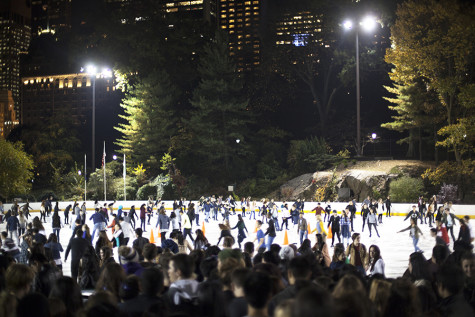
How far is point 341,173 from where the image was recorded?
42031mm

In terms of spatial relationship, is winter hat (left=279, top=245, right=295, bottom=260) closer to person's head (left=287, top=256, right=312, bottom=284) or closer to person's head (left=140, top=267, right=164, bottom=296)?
person's head (left=287, top=256, right=312, bottom=284)

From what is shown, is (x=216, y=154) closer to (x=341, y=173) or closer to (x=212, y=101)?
(x=212, y=101)

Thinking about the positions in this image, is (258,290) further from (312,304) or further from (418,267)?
(418,267)

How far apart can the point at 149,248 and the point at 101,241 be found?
248 centimetres

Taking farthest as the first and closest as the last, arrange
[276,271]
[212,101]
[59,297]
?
[212,101]
[276,271]
[59,297]

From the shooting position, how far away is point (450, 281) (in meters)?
4.61

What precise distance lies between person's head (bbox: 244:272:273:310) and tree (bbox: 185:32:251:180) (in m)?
48.2

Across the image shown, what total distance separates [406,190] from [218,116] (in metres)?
24.3

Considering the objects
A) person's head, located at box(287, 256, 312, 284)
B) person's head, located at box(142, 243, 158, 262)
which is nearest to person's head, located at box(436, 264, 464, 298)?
person's head, located at box(287, 256, 312, 284)

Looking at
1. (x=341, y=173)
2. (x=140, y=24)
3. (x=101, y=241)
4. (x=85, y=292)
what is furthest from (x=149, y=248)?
(x=140, y=24)

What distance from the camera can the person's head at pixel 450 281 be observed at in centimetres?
459

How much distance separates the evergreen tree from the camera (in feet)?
179

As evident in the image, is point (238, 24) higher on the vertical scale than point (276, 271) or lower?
higher

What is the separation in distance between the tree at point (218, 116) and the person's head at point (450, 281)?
156 ft
